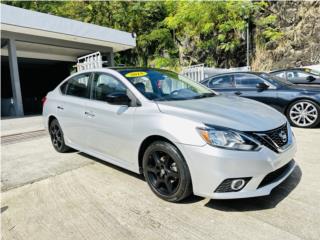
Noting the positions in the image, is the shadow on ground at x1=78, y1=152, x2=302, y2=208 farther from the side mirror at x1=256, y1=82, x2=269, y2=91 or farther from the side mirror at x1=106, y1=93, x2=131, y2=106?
the side mirror at x1=256, y1=82, x2=269, y2=91

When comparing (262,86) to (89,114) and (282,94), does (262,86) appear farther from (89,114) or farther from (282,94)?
(89,114)

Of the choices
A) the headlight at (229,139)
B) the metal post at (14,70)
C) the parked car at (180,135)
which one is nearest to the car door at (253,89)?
the parked car at (180,135)

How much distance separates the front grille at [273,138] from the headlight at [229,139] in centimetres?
8

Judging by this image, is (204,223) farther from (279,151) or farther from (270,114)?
(270,114)

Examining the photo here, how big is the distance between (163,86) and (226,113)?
3.57ft

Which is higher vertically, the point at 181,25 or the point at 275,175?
the point at 181,25

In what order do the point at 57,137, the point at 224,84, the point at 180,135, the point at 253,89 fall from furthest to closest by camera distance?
1. the point at 224,84
2. the point at 253,89
3. the point at 57,137
4. the point at 180,135

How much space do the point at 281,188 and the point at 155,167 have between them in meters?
1.44

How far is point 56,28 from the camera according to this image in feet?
37.6

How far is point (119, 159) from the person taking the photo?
3318mm

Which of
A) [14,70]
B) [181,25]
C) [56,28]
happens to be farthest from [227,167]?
[181,25]

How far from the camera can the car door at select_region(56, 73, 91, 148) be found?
12.9 ft

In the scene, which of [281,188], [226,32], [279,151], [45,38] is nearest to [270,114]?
Answer: [279,151]

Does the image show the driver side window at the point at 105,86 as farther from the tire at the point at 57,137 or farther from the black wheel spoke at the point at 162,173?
the tire at the point at 57,137
